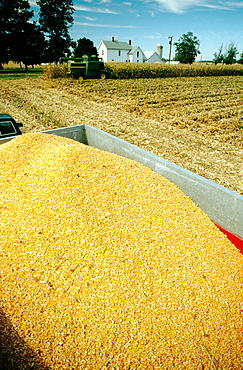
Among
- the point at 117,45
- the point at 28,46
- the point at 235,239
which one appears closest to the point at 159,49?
the point at 117,45

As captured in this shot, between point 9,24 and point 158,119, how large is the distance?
34.3m

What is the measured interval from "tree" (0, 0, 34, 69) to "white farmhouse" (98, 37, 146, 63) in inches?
745

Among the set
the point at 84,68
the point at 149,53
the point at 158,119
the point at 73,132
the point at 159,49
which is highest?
the point at 159,49

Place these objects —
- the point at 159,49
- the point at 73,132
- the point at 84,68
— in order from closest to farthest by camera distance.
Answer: the point at 73,132 → the point at 84,68 → the point at 159,49

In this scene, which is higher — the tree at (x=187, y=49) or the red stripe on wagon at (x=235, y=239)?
the tree at (x=187, y=49)

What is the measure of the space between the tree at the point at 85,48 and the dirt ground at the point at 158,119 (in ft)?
85.5

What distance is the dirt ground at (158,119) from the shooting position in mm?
6020

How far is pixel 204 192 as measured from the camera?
2.34 metres

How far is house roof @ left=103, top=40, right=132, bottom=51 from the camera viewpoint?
170 ft

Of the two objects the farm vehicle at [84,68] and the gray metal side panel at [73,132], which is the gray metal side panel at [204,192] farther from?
the farm vehicle at [84,68]

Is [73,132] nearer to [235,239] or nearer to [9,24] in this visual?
[235,239]

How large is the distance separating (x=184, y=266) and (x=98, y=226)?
28.2 inches

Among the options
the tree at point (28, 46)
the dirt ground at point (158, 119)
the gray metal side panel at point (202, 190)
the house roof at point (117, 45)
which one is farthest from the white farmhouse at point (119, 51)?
the gray metal side panel at point (202, 190)

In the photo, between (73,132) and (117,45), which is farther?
(117,45)
